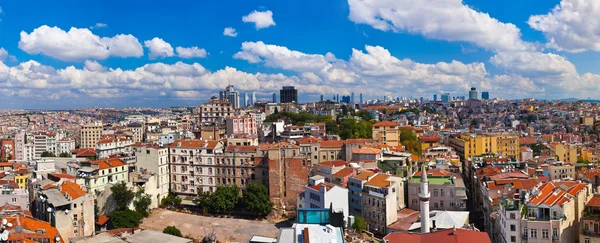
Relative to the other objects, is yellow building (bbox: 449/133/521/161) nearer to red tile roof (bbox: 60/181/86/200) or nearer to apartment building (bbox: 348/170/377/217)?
apartment building (bbox: 348/170/377/217)

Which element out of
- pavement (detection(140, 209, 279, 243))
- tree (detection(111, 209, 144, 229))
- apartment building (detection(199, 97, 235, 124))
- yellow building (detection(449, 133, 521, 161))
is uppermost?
apartment building (detection(199, 97, 235, 124))

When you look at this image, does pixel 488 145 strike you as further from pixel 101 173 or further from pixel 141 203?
pixel 101 173

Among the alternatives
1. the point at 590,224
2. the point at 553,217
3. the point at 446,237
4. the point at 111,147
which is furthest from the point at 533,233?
the point at 111,147

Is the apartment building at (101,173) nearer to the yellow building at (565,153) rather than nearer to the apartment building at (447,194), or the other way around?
the apartment building at (447,194)

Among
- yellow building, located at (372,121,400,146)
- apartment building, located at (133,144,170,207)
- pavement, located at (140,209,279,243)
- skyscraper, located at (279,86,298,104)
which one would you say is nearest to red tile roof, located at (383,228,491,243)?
pavement, located at (140,209,279,243)

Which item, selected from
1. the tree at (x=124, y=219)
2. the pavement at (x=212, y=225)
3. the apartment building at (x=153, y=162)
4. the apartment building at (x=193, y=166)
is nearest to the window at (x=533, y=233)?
the pavement at (x=212, y=225)

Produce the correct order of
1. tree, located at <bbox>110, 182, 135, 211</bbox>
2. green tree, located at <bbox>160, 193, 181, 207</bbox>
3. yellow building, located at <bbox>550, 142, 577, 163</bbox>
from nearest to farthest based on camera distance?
tree, located at <bbox>110, 182, 135, 211</bbox> < green tree, located at <bbox>160, 193, 181, 207</bbox> < yellow building, located at <bbox>550, 142, 577, 163</bbox>
